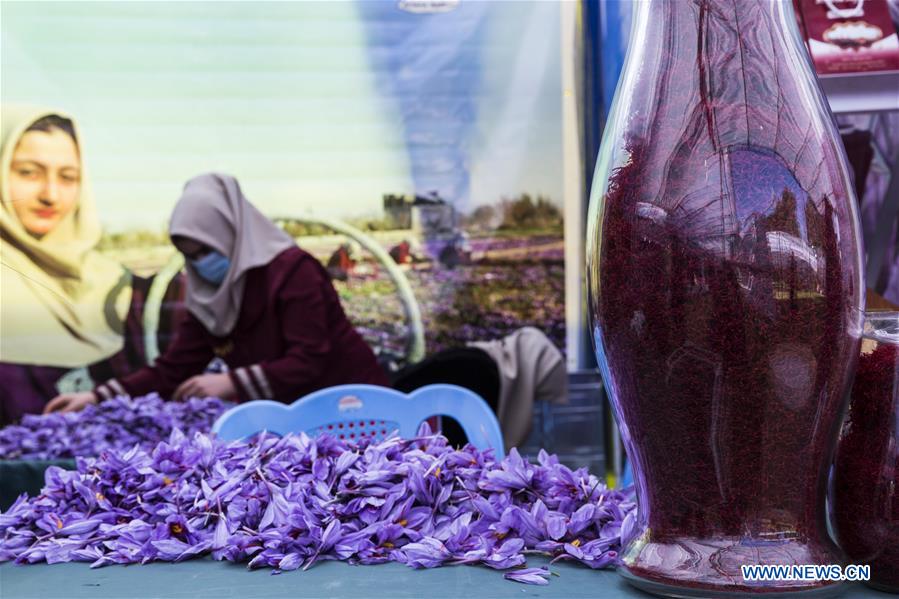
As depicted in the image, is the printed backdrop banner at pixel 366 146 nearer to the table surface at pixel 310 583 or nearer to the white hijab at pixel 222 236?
the white hijab at pixel 222 236

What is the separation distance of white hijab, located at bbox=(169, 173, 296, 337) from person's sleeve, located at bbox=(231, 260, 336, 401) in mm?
132

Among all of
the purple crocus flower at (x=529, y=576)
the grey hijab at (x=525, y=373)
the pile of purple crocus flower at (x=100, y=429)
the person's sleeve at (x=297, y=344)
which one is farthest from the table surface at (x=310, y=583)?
the grey hijab at (x=525, y=373)

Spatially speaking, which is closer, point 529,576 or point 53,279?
point 529,576

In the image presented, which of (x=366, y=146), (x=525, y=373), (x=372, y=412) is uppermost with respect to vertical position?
(x=366, y=146)

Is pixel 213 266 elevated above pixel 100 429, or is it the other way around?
pixel 213 266

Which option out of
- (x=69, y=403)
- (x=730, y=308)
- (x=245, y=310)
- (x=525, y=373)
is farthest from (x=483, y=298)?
(x=730, y=308)

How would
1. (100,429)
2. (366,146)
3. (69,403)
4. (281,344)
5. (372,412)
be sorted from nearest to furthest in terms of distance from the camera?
1. (372,412)
2. (100,429)
3. (69,403)
4. (281,344)
5. (366,146)

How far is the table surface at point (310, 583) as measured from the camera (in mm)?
618

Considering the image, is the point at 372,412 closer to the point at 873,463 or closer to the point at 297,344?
the point at 297,344

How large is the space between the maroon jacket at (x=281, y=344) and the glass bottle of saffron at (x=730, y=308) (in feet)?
7.64

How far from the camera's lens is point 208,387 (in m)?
2.87

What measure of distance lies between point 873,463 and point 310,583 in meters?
0.41

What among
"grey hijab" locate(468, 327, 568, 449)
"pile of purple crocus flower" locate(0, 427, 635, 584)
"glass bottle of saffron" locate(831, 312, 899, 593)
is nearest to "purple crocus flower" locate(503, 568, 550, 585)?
"pile of purple crocus flower" locate(0, 427, 635, 584)

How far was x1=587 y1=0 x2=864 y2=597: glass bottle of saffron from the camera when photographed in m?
0.59
